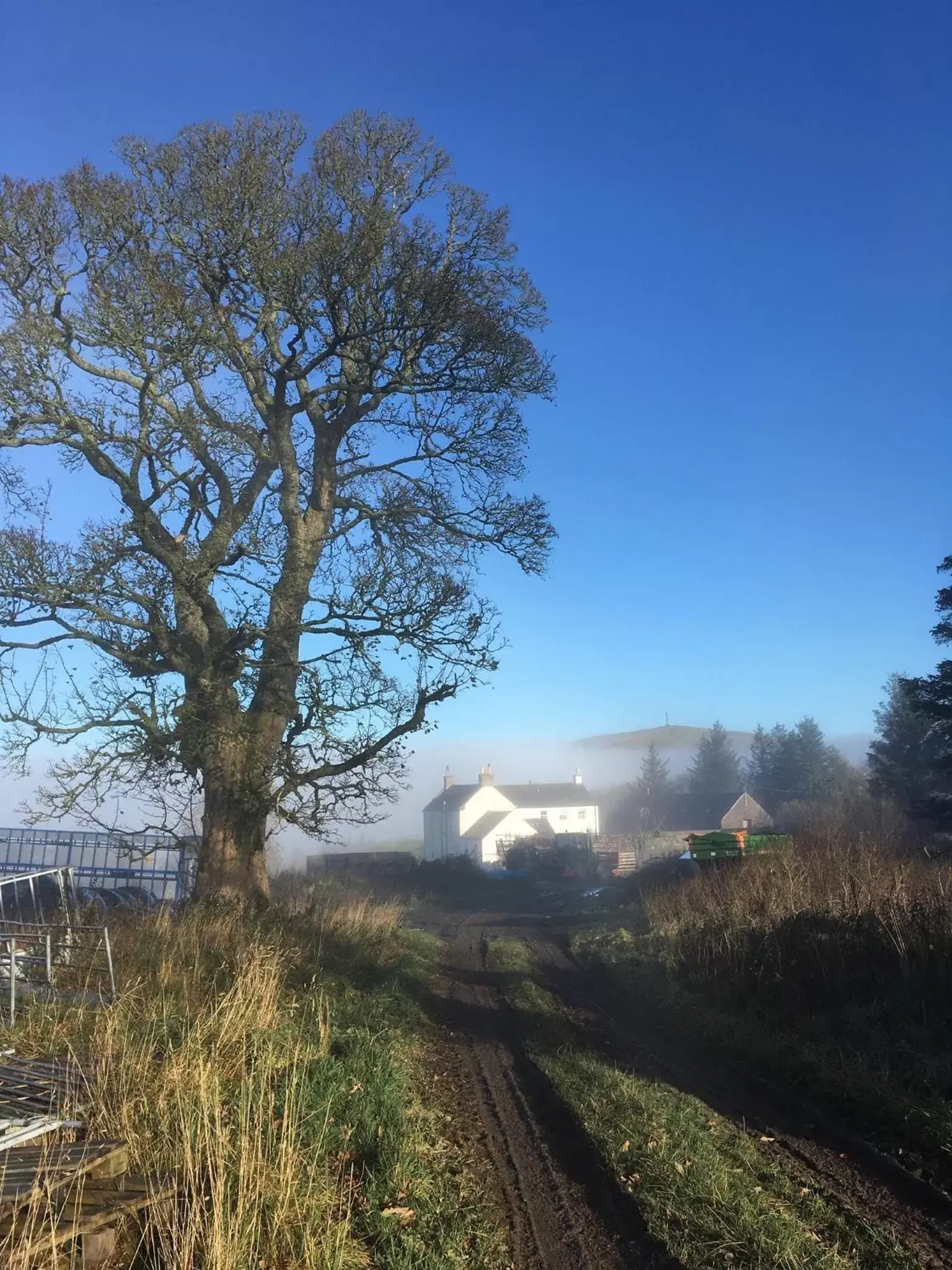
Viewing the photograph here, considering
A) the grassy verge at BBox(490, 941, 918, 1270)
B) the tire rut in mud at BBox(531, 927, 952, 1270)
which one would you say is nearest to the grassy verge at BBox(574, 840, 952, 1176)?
the tire rut in mud at BBox(531, 927, 952, 1270)

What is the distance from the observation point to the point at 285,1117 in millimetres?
4684

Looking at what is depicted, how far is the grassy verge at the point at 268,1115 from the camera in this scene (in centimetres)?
423

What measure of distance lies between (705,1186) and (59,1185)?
3.47 meters

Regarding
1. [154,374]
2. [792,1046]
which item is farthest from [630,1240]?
[154,374]

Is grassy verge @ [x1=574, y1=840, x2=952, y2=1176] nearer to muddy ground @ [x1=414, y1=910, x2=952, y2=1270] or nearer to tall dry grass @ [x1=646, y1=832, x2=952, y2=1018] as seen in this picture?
tall dry grass @ [x1=646, y1=832, x2=952, y2=1018]

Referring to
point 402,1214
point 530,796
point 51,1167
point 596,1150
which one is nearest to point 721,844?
point 596,1150

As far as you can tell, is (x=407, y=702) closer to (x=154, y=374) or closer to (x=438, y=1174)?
(x=154, y=374)

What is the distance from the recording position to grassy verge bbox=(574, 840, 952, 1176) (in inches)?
265

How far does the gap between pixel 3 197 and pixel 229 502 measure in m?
5.01

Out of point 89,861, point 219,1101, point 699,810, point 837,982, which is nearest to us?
point 219,1101

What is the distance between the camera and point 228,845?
13242mm

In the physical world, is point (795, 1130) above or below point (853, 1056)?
below

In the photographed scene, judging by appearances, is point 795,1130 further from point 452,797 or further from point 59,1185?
point 452,797

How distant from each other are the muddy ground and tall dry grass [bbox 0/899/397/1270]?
110 cm
